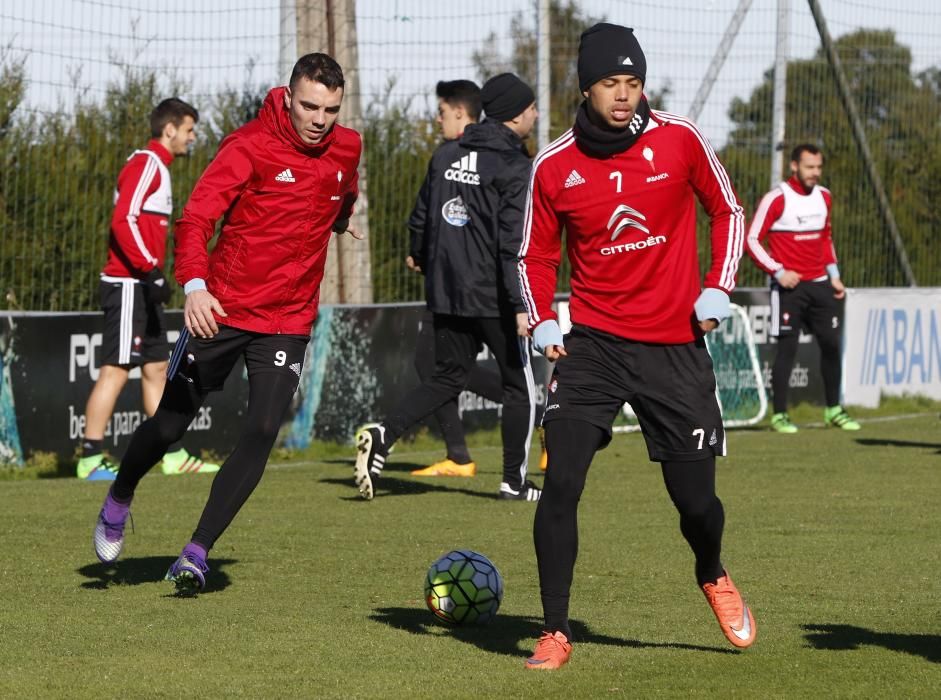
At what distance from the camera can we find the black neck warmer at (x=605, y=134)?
5.58 meters

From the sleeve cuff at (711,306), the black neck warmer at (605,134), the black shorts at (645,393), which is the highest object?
the black neck warmer at (605,134)

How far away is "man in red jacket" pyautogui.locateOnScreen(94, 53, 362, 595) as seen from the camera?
6594 mm

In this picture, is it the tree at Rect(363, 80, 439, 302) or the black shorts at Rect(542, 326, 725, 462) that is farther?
the tree at Rect(363, 80, 439, 302)

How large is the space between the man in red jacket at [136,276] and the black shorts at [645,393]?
576 cm

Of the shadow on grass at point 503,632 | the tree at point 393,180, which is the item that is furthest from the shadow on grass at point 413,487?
the shadow on grass at point 503,632

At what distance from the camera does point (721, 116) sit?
16.1m

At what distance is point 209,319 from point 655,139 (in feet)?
5.73

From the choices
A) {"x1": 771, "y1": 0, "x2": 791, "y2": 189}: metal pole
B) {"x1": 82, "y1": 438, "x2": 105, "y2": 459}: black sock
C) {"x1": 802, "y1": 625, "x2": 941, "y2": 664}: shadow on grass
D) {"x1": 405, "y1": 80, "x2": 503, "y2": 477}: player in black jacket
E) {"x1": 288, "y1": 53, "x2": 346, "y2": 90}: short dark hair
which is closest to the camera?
{"x1": 802, "y1": 625, "x2": 941, "y2": 664}: shadow on grass

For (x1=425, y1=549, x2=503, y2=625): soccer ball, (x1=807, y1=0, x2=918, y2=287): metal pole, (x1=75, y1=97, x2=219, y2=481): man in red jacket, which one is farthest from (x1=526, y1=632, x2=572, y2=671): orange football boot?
(x1=807, y1=0, x2=918, y2=287): metal pole

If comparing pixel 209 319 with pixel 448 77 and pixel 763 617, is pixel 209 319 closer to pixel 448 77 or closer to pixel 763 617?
pixel 763 617

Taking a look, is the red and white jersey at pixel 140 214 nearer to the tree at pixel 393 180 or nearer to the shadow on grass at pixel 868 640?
the tree at pixel 393 180

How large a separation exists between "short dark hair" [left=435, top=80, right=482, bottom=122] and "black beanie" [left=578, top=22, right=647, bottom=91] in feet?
15.8

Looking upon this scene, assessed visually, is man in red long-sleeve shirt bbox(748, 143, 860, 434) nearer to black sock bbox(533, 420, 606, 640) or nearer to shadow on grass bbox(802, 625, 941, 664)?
shadow on grass bbox(802, 625, 941, 664)

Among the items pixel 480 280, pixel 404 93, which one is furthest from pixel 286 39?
pixel 480 280
